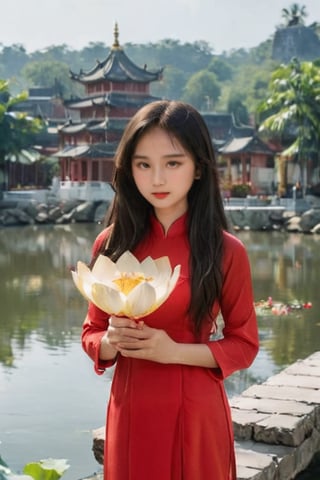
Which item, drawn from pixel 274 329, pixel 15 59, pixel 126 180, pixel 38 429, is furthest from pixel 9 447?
pixel 15 59

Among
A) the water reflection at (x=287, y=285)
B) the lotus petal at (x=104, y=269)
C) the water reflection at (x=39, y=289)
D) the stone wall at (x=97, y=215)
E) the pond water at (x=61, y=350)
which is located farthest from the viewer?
the stone wall at (x=97, y=215)

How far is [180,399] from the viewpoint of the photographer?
2098 millimetres

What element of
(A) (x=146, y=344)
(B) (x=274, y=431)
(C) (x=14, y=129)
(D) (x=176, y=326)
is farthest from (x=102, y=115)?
(A) (x=146, y=344)

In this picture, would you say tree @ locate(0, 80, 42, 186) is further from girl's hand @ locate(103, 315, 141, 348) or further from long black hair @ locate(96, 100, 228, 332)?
Result: girl's hand @ locate(103, 315, 141, 348)

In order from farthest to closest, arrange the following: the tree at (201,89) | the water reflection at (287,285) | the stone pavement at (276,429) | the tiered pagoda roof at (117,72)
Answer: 1. the tree at (201,89)
2. the tiered pagoda roof at (117,72)
3. the water reflection at (287,285)
4. the stone pavement at (276,429)

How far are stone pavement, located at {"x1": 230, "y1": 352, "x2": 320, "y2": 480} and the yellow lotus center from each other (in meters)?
1.82

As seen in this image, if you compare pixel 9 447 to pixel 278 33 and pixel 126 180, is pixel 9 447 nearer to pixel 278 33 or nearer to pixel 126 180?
pixel 126 180

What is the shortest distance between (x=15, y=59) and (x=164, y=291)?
13523 centimetres

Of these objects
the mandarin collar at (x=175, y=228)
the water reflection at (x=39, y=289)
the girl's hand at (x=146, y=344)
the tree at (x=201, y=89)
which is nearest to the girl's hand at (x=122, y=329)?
the girl's hand at (x=146, y=344)

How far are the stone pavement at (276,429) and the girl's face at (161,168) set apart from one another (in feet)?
5.69

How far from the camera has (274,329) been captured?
9953mm

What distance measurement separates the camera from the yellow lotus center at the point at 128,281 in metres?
1.96

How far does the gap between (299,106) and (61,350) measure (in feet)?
76.9

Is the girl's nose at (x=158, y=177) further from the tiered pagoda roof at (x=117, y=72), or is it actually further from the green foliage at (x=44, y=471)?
the tiered pagoda roof at (x=117, y=72)
